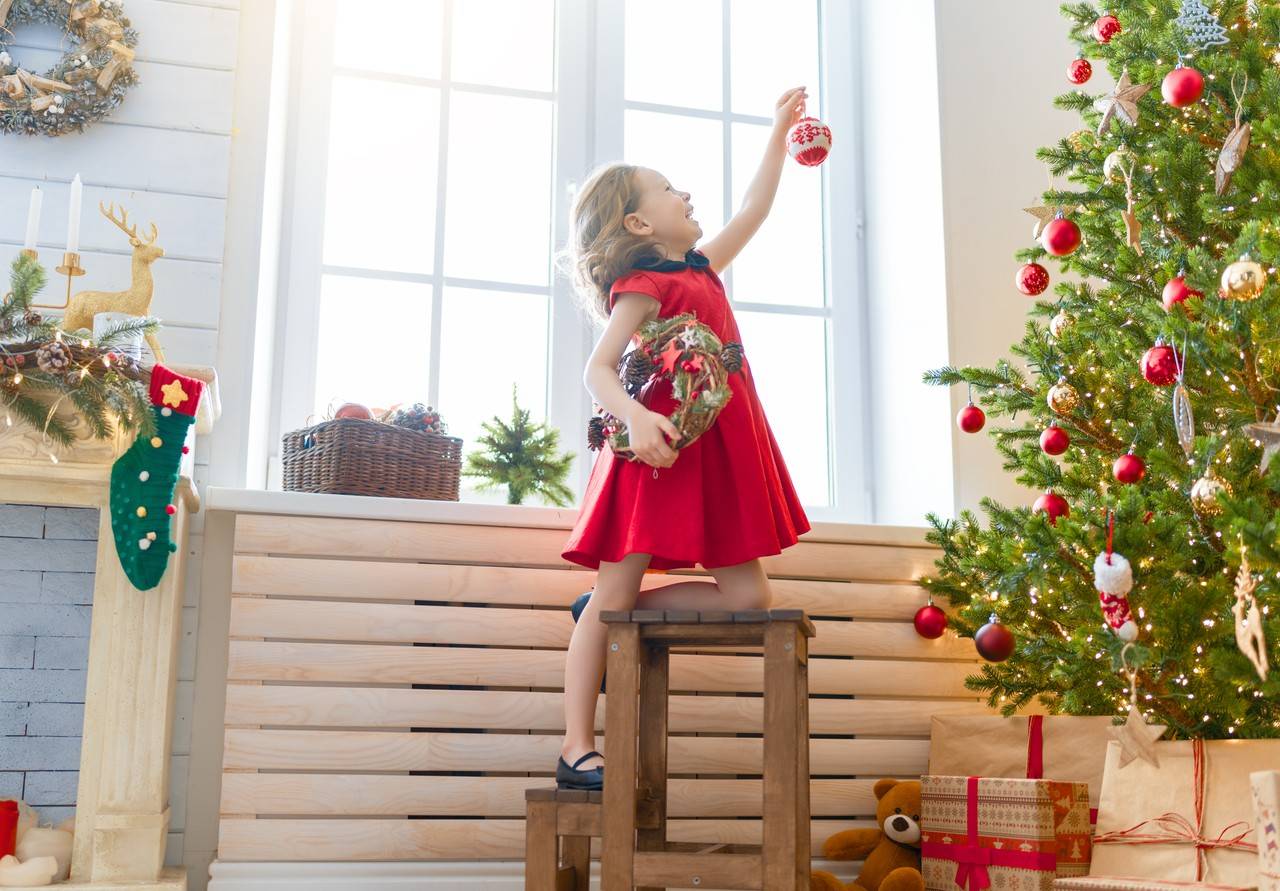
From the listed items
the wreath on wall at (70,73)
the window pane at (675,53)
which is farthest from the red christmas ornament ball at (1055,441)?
A: the wreath on wall at (70,73)

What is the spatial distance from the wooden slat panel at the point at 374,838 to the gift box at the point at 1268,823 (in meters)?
1.20

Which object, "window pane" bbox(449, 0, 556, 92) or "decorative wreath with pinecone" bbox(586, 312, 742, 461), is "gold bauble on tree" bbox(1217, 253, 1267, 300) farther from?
"window pane" bbox(449, 0, 556, 92)

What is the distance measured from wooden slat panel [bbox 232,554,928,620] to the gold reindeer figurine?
478 millimetres

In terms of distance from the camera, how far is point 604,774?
1859mm

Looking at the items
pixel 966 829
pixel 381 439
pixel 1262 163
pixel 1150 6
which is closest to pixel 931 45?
pixel 1150 6

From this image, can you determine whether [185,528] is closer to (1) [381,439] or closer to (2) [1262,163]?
(1) [381,439]

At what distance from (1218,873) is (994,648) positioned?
0.46 m

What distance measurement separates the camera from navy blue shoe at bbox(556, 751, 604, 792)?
1.96 metres

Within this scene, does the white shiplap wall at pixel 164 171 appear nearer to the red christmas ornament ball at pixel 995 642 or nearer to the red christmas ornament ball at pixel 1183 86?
the red christmas ornament ball at pixel 995 642

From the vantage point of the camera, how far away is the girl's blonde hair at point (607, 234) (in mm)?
2170

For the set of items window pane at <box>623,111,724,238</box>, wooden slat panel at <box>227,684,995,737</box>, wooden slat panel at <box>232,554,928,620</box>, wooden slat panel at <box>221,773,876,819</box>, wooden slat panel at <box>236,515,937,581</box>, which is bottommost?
wooden slat panel at <box>221,773,876,819</box>

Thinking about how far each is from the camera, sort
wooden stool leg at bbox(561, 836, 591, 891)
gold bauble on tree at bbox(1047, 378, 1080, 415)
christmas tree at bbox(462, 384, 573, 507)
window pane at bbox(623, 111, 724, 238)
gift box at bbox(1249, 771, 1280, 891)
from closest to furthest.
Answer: gift box at bbox(1249, 771, 1280, 891), wooden stool leg at bbox(561, 836, 591, 891), gold bauble on tree at bbox(1047, 378, 1080, 415), christmas tree at bbox(462, 384, 573, 507), window pane at bbox(623, 111, 724, 238)

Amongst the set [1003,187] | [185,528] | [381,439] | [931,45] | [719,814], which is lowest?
[719,814]

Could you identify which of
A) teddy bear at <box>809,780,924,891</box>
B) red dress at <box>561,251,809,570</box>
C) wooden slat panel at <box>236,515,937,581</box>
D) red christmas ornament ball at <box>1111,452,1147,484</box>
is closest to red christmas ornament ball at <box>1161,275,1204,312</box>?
red christmas ornament ball at <box>1111,452,1147,484</box>
